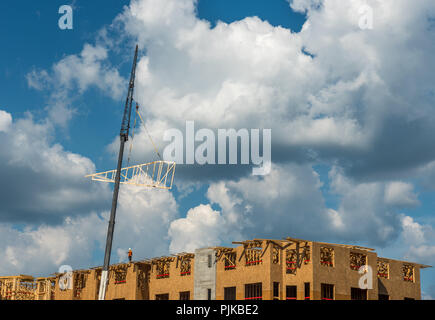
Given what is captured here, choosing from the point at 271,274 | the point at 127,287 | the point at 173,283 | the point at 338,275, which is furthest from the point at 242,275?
the point at 127,287

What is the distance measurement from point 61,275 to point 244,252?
116 feet

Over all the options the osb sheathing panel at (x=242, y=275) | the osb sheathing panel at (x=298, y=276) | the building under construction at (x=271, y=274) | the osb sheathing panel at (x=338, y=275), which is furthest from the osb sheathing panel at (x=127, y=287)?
the osb sheathing panel at (x=338, y=275)

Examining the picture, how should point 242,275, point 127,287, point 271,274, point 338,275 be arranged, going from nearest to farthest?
point 271,274, point 338,275, point 242,275, point 127,287

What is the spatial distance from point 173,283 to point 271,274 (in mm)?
15468

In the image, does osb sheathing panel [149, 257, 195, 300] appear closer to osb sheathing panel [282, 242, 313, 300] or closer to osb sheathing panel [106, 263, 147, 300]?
osb sheathing panel [106, 263, 147, 300]

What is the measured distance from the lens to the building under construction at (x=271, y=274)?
56.0 meters

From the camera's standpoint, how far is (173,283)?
66.7 metres

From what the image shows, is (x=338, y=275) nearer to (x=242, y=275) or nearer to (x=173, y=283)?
(x=242, y=275)

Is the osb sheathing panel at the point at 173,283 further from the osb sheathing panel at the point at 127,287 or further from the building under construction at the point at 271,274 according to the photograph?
the osb sheathing panel at the point at 127,287

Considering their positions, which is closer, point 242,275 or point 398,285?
point 242,275

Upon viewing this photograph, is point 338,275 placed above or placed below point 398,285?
below
